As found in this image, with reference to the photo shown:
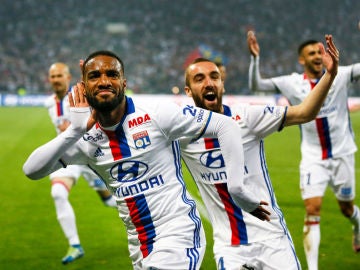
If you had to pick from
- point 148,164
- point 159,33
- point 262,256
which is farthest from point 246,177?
point 159,33

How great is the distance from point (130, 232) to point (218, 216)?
0.76 meters

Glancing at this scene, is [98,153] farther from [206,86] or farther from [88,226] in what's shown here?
[88,226]

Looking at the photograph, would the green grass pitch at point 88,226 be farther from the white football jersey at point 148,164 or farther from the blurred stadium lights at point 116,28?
the blurred stadium lights at point 116,28

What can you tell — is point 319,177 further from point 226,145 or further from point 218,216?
point 226,145

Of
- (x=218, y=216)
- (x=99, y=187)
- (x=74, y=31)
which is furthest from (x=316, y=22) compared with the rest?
(x=218, y=216)

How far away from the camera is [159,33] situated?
4409 cm

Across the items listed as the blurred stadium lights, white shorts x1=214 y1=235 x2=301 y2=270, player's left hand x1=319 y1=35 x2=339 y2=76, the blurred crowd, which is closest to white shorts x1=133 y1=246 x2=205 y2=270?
white shorts x1=214 y1=235 x2=301 y2=270

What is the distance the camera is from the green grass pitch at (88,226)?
675 centimetres

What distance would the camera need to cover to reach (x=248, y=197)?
11.3 ft

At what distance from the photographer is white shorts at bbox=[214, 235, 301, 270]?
3854 mm

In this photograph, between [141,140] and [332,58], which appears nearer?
[141,140]

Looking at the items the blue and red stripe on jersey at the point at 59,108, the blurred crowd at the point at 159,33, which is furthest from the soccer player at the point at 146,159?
the blurred crowd at the point at 159,33

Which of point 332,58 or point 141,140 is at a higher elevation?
point 332,58

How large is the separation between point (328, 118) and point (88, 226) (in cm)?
386
